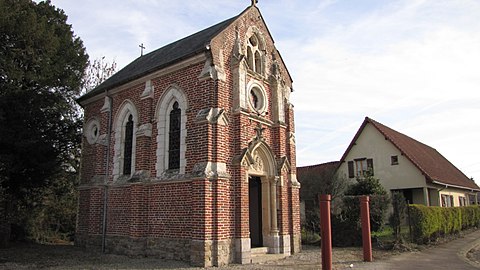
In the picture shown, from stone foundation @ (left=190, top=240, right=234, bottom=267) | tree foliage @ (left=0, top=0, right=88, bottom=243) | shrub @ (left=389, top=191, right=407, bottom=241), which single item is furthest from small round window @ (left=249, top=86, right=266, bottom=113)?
tree foliage @ (left=0, top=0, right=88, bottom=243)

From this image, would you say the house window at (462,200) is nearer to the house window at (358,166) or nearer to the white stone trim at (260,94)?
the house window at (358,166)

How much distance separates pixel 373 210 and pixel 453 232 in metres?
7.12

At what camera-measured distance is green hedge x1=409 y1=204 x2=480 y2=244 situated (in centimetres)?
1681

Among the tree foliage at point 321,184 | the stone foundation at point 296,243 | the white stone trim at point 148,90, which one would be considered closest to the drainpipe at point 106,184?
the white stone trim at point 148,90

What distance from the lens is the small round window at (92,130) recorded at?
56.4 feet

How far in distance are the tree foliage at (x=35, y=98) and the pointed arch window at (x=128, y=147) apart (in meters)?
3.93

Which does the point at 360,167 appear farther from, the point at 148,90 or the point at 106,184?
the point at 106,184

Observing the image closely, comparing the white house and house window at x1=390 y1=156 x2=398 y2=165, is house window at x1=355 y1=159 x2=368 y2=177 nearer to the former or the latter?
the white house

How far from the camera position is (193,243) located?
11336mm

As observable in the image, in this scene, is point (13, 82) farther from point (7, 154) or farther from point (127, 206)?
point (127, 206)

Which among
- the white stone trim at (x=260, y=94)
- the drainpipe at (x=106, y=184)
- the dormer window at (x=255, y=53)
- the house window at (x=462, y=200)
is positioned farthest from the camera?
the house window at (x=462, y=200)

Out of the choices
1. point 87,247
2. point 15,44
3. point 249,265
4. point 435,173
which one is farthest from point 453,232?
point 15,44

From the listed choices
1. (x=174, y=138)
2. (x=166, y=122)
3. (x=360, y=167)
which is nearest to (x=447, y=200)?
(x=360, y=167)

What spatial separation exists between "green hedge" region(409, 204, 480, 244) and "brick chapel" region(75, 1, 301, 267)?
19.5ft
